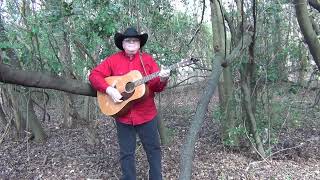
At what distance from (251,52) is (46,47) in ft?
9.97

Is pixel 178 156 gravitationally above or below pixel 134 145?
below

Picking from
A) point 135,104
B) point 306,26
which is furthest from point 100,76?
point 306,26

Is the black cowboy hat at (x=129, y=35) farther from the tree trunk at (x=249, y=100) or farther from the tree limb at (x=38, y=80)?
the tree trunk at (x=249, y=100)

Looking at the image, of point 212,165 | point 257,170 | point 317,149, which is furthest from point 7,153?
point 317,149

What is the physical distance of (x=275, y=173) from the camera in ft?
16.9

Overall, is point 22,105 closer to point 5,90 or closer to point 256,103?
point 5,90

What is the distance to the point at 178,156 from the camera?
561 centimetres

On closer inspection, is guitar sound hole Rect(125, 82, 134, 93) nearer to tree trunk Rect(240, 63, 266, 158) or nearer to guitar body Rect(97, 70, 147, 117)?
guitar body Rect(97, 70, 147, 117)

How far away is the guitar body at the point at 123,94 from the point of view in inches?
160

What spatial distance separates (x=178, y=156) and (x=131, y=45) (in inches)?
78.5

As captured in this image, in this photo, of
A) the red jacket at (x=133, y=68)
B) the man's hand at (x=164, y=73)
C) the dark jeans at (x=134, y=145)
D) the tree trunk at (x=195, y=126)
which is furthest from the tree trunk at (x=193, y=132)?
the dark jeans at (x=134, y=145)

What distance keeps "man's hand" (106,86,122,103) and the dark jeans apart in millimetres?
411

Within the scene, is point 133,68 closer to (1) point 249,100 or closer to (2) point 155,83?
(2) point 155,83

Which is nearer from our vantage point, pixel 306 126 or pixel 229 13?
pixel 229 13
